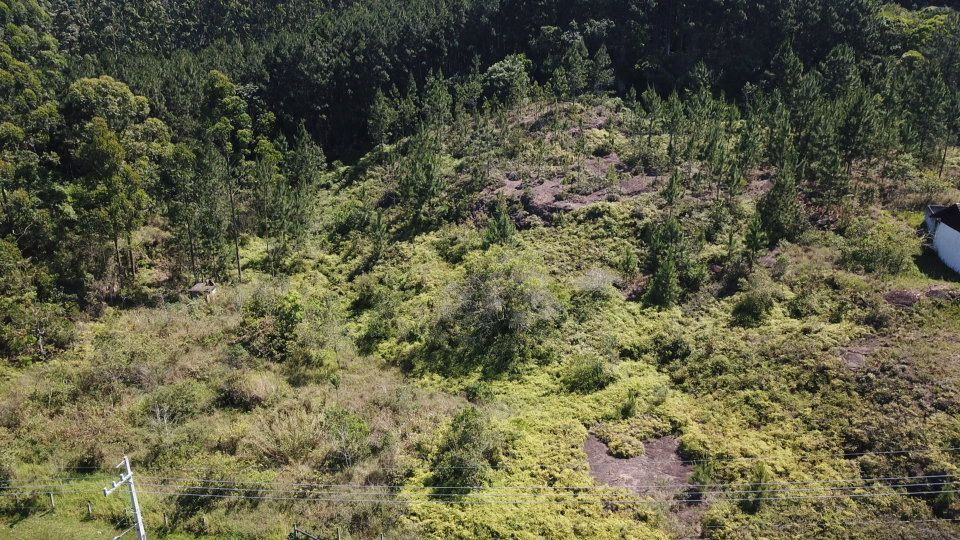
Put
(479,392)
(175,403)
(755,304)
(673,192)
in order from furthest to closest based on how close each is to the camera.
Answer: (673,192) < (755,304) < (479,392) < (175,403)

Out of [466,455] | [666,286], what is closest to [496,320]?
[666,286]

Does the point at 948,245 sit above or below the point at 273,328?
above

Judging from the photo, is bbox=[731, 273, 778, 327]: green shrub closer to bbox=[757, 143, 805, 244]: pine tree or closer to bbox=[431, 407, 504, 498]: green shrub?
bbox=[757, 143, 805, 244]: pine tree

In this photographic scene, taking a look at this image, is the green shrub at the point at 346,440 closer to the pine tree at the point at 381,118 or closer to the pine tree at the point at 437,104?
the pine tree at the point at 381,118

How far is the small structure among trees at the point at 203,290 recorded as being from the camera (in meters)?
44.3

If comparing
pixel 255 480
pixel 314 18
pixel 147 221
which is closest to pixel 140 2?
pixel 314 18

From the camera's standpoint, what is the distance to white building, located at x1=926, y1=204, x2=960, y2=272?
38.3 m

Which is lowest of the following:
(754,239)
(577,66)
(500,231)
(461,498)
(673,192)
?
(461,498)

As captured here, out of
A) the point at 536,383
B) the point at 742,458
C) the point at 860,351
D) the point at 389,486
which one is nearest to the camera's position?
the point at 389,486

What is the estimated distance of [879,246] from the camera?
38.8 meters

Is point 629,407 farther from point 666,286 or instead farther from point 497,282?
point 497,282

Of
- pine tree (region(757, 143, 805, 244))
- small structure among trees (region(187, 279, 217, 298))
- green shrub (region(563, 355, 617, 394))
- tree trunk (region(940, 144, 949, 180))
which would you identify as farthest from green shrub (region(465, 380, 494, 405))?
tree trunk (region(940, 144, 949, 180))

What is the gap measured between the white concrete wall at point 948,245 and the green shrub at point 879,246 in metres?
1.19

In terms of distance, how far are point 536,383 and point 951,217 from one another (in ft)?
98.4
